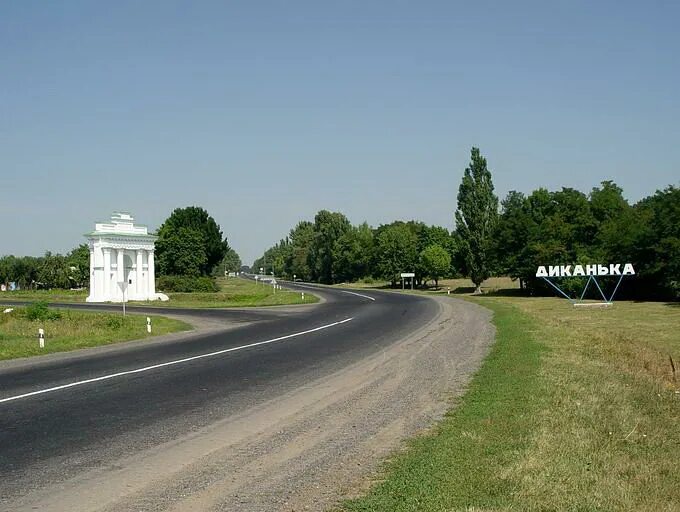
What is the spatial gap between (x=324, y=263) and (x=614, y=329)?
404 feet

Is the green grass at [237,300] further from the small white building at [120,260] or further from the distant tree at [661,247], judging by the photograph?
the distant tree at [661,247]

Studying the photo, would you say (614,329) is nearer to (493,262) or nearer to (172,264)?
(493,262)

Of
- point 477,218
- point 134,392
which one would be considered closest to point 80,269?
point 477,218

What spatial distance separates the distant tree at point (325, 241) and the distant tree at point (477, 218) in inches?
2540

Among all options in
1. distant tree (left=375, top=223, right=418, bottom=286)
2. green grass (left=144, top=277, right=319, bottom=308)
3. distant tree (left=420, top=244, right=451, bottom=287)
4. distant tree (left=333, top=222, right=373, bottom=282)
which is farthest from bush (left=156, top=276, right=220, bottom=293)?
distant tree (left=333, top=222, right=373, bottom=282)

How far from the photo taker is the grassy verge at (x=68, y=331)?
25344 mm

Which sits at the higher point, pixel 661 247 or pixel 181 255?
pixel 181 255

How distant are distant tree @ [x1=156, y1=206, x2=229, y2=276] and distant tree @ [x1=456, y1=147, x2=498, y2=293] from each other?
1855 inches

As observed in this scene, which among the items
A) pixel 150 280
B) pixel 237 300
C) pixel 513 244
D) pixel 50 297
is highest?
pixel 513 244

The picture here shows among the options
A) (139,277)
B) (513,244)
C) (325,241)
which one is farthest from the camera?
(325,241)

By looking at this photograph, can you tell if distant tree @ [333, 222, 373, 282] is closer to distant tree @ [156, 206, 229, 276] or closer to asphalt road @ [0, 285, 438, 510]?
distant tree @ [156, 206, 229, 276]

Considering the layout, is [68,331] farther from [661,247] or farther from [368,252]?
Answer: [368,252]

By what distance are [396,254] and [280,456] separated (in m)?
103

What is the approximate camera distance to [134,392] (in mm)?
13930
